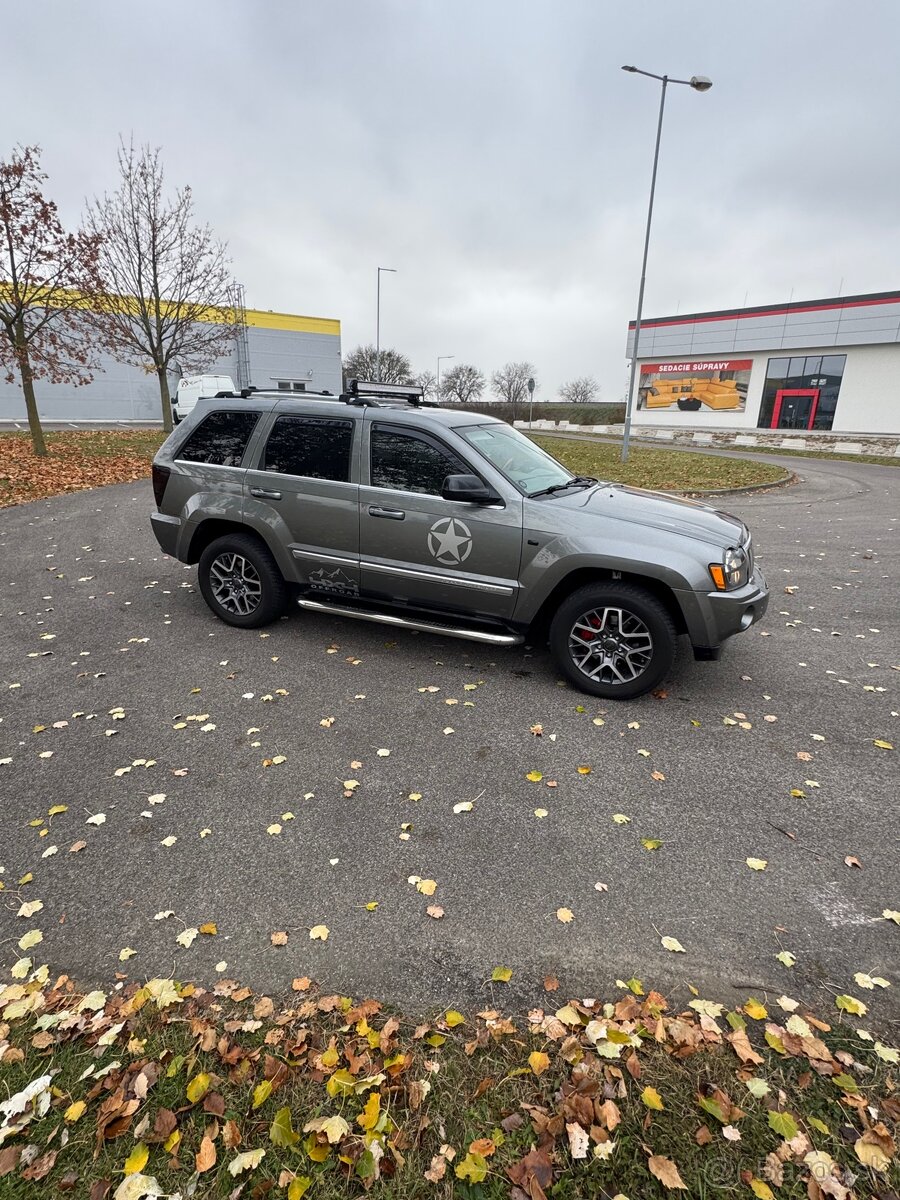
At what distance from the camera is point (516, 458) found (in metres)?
5.17

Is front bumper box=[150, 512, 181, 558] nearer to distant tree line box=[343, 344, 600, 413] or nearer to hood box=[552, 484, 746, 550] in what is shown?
hood box=[552, 484, 746, 550]

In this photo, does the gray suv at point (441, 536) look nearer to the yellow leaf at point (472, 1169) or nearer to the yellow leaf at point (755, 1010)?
the yellow leaf at point (755, 1010)

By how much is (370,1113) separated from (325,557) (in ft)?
12.8

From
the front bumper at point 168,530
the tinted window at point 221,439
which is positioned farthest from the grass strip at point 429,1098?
the tinted window at point 221,439

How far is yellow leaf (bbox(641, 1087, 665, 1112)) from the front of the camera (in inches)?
76.9

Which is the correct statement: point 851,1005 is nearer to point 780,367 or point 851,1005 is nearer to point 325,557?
point 325,557

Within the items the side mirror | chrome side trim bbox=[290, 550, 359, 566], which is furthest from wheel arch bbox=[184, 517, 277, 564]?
the side mirror

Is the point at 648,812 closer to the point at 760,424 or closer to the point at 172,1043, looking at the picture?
the point at 172,1043

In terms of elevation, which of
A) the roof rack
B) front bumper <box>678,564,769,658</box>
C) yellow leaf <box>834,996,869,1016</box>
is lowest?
yellow leaf <box>834,996,869,1016</box>

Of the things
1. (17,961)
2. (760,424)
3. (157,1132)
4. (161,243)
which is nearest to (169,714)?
(17,961)

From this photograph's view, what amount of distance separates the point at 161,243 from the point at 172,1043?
1010 inches

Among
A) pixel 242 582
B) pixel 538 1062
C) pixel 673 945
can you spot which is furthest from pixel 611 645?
pixel 242 582

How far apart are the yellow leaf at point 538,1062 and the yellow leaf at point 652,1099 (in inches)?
12.1

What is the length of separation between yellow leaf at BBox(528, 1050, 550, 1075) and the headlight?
3001 mm
